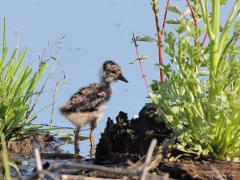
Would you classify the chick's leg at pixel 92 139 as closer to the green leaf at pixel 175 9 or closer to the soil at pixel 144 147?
the soil at pixel 144 147

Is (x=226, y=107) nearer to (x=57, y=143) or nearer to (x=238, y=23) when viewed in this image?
(x=238, y=23)

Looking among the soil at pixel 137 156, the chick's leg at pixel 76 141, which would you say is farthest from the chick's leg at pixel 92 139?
the soil at pixel 137 156

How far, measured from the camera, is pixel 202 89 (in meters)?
6.18

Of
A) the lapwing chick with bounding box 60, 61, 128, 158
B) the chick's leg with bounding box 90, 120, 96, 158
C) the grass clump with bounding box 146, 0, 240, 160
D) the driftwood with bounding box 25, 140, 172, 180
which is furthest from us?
the lapwing chick with bounding box 60, 61, 128, 158

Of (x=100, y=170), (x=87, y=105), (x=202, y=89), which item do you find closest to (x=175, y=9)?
(x=202, y=89)

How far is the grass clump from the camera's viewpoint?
5945 mm

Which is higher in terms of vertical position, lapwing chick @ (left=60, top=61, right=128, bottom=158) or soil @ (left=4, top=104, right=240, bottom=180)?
lapwing chick @ (left=60, top=61, right=128, bottom=158)

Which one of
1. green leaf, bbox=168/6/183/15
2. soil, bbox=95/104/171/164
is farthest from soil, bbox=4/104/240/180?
green leaf, bbox=168/6/183/15

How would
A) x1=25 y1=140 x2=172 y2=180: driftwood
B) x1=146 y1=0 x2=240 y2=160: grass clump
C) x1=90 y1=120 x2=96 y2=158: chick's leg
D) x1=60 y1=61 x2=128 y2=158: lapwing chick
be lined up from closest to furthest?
x1=25 y1=140 x2=172 y2=180: driftwood < x1=146 y1=0 x2=240 y2=160: grass clump < x1=90 y1=120 x2=96 y2=158: chick's leg < x1=60 y1=61 x2=128 y2=158: lapwing chick

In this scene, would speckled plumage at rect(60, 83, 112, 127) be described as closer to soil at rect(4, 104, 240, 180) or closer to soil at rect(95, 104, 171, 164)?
soil at rect(4, 104, 240, 180)

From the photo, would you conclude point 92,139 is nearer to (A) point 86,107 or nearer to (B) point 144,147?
(A) point 86,107

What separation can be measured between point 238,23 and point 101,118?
3433 mm

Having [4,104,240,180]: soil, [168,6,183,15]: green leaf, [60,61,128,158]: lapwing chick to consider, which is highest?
[168,6,183,15]: green leaf

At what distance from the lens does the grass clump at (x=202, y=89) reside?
5945 mm
